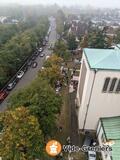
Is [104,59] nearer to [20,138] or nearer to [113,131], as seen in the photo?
[113,131]

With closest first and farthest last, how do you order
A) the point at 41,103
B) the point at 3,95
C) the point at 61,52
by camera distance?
the point at 41,103
the point at 3,95
the point at 61,52

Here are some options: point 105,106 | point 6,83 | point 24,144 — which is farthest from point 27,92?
point 6,83

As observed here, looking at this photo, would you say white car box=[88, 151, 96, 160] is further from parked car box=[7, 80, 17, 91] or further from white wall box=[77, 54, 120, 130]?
parked car box=[7, 80, 17, 91]

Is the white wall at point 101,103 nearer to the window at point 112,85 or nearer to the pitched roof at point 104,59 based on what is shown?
the window at point 112,85

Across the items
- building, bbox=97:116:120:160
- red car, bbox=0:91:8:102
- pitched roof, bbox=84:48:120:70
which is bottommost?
red car, bbox=0:91:8:102

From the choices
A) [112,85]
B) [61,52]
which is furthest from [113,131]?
[61,52]

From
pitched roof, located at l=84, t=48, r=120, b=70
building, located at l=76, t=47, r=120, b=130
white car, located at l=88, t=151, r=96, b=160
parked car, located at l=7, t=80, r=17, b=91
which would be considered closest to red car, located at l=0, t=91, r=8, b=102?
parked car, located at l=7, t=80, r=17, b=91

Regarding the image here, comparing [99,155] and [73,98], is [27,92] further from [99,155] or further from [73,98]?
[73,98]
